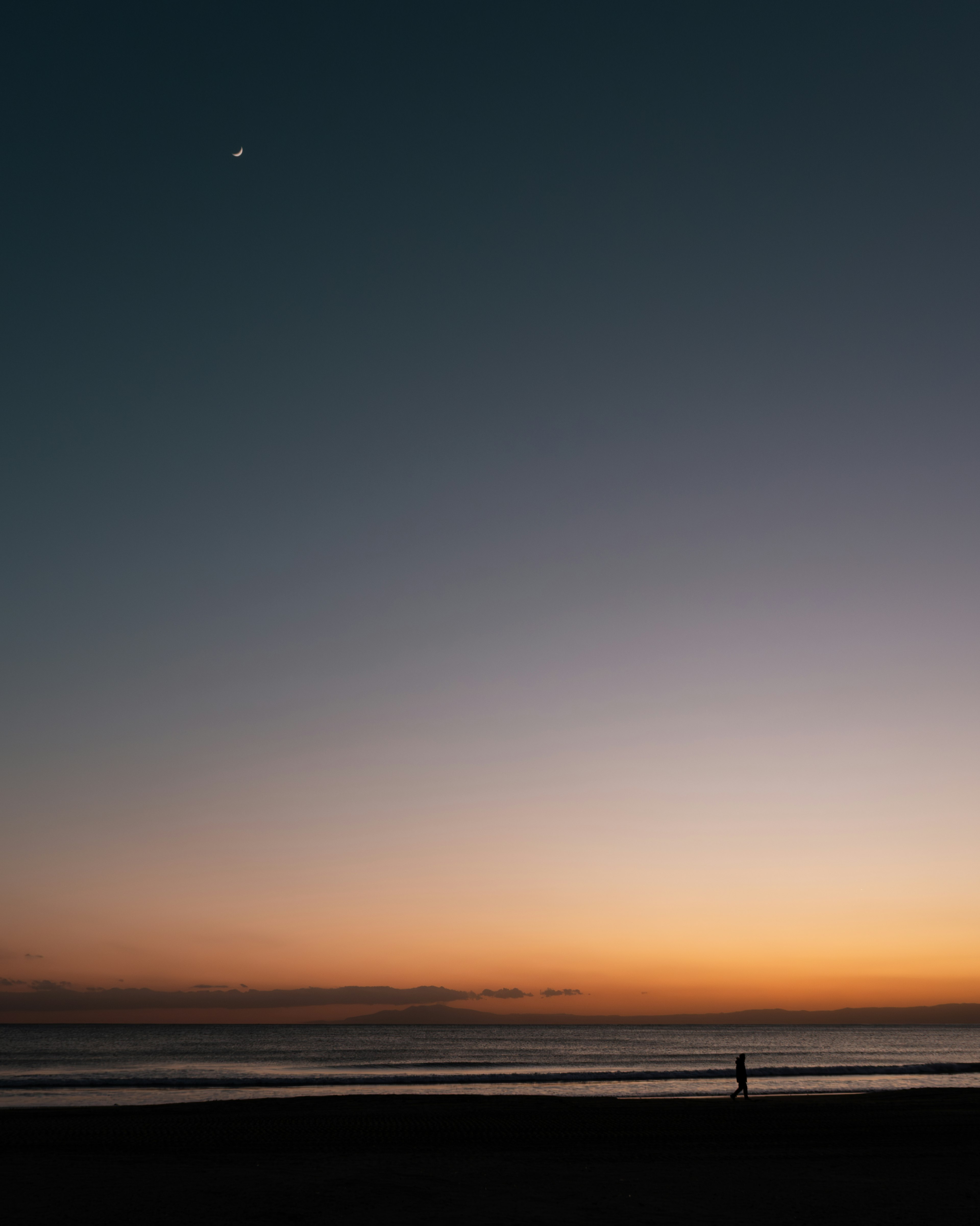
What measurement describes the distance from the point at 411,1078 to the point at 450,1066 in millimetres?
12251

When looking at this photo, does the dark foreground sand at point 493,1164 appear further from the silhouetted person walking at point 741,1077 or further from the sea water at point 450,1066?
the sea water at point 450,1066

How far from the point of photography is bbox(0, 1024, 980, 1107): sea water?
38.3 meters

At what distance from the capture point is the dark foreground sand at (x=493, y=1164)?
1291 centimetres

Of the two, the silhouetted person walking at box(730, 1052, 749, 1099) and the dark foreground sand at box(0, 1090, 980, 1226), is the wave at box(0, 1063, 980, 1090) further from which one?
the dark foreground sand at box(0, 1090, 980, 1226)

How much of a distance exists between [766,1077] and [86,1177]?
4422 centimetres

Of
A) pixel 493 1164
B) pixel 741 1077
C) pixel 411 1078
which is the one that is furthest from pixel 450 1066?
pixel 493 1164

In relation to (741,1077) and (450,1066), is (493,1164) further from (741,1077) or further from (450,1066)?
(450,1066)

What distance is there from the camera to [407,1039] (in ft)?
→ 392

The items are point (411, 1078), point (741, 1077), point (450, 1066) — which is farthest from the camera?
point (450, 1066)

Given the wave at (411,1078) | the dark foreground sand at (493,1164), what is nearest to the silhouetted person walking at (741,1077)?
the dark foreground sand at (493,1164)

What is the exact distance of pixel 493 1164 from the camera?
673 inches

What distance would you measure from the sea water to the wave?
19 centimetres

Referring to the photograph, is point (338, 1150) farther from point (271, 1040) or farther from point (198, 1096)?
point (271, 1040)

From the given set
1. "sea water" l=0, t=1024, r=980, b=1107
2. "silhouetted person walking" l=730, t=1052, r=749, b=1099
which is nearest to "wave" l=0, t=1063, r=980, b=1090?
"sea water" l=0, t=1024, r=980, b=1107
